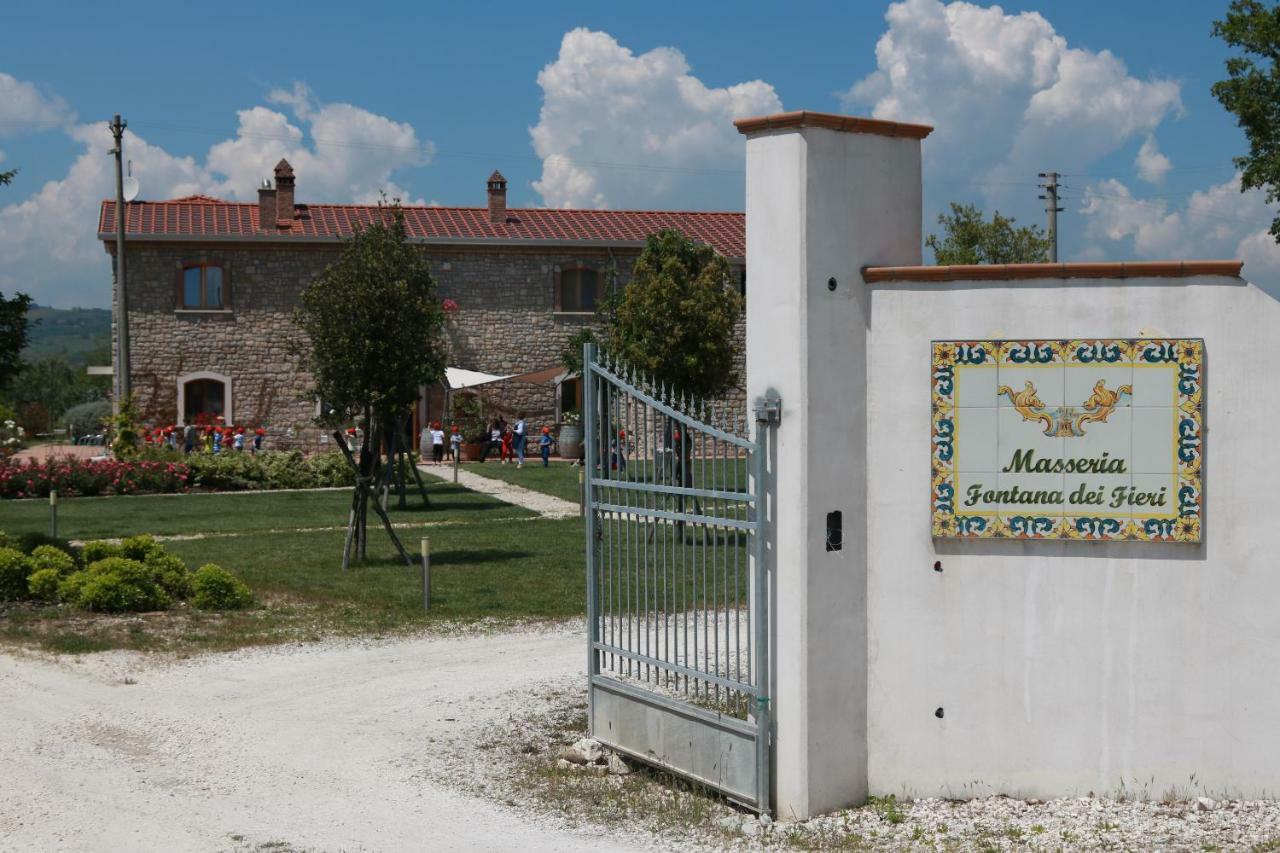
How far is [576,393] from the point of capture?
125ft

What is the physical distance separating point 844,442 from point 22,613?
29.5 feet

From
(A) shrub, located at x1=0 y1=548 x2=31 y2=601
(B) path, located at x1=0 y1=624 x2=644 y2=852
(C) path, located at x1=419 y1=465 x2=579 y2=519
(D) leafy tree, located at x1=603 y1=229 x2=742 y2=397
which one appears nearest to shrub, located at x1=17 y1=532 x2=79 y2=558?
(A) shrub, located at x1=0 y1=548 x2=31 y2=601

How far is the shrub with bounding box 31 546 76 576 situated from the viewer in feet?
43.9

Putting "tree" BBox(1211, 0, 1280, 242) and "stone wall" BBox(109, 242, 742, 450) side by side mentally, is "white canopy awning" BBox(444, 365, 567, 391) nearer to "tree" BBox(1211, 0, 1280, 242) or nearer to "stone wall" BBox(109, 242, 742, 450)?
"stone wall" BBox(109, 242, 742, 450)

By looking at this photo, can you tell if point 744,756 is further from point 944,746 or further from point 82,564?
point 82,564

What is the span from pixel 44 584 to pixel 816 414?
9.27 m

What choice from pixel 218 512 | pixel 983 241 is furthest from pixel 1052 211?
pixel 218 512

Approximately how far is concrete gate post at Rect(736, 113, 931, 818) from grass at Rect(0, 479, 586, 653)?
238 inches

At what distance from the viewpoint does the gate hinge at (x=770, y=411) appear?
6.62 meters

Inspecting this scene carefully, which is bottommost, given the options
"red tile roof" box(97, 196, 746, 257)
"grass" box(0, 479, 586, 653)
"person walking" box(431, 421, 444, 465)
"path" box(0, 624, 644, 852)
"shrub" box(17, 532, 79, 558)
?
"path" box(0, 624, 644, 852)

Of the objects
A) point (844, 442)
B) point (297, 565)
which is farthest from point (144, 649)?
point (844, 442)

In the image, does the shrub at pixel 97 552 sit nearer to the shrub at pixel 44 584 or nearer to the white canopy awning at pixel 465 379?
the shrub at pixel 44 584

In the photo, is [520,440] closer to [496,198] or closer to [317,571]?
[496,198]

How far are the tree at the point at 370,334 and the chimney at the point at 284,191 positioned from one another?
71.8 ft
